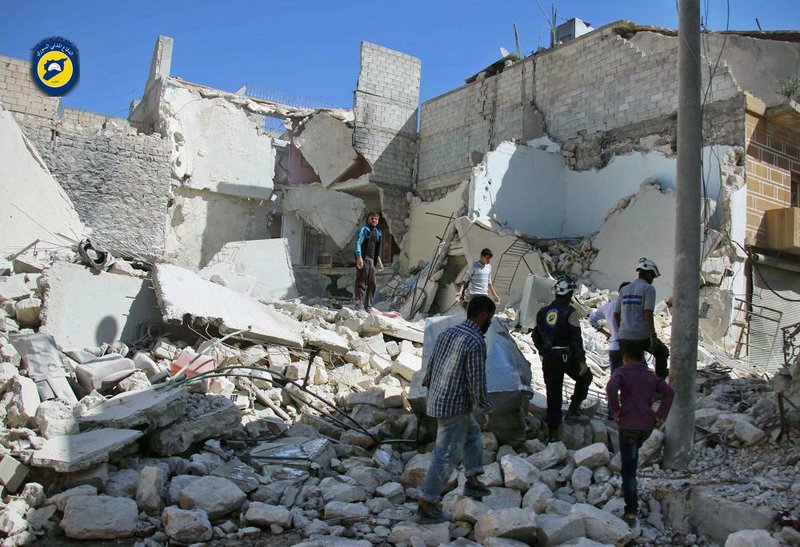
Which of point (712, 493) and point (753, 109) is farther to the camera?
point (753, 109)

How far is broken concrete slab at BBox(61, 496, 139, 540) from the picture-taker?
3.38 metres

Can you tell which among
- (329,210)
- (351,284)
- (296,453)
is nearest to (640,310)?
(296,453)

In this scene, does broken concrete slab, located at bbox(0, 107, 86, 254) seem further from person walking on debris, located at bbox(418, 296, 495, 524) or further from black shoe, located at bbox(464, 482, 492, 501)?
black shoe, located at bbox(464, 482, 492, 501)

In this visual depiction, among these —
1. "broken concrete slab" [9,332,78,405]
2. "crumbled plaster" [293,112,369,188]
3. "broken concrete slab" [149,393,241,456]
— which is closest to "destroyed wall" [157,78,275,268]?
"crumbled plaster" [293,112,369,188]

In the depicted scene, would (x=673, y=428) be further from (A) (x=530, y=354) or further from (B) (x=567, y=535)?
(A) (x=530, y=354)

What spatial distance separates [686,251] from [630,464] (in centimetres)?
171

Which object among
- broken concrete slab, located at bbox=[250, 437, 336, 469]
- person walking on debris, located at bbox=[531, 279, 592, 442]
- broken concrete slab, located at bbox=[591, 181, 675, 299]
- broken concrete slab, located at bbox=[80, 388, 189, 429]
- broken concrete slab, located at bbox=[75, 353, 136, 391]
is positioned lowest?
broken concrete slab, located at bbox=[250, 437, 336, 469]

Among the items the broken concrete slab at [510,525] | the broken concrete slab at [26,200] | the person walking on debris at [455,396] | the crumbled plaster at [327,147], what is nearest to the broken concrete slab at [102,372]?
the person walking on debris at [455,396]

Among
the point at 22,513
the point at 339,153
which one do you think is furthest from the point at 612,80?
the point at 22,513

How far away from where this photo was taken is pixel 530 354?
317 inches

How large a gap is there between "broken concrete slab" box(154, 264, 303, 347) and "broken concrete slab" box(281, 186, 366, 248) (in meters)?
10.5

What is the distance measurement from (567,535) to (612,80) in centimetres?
1185

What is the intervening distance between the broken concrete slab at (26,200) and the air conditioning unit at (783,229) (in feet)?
36.6

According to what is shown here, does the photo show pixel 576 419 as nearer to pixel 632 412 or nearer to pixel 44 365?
pixel 632 412
